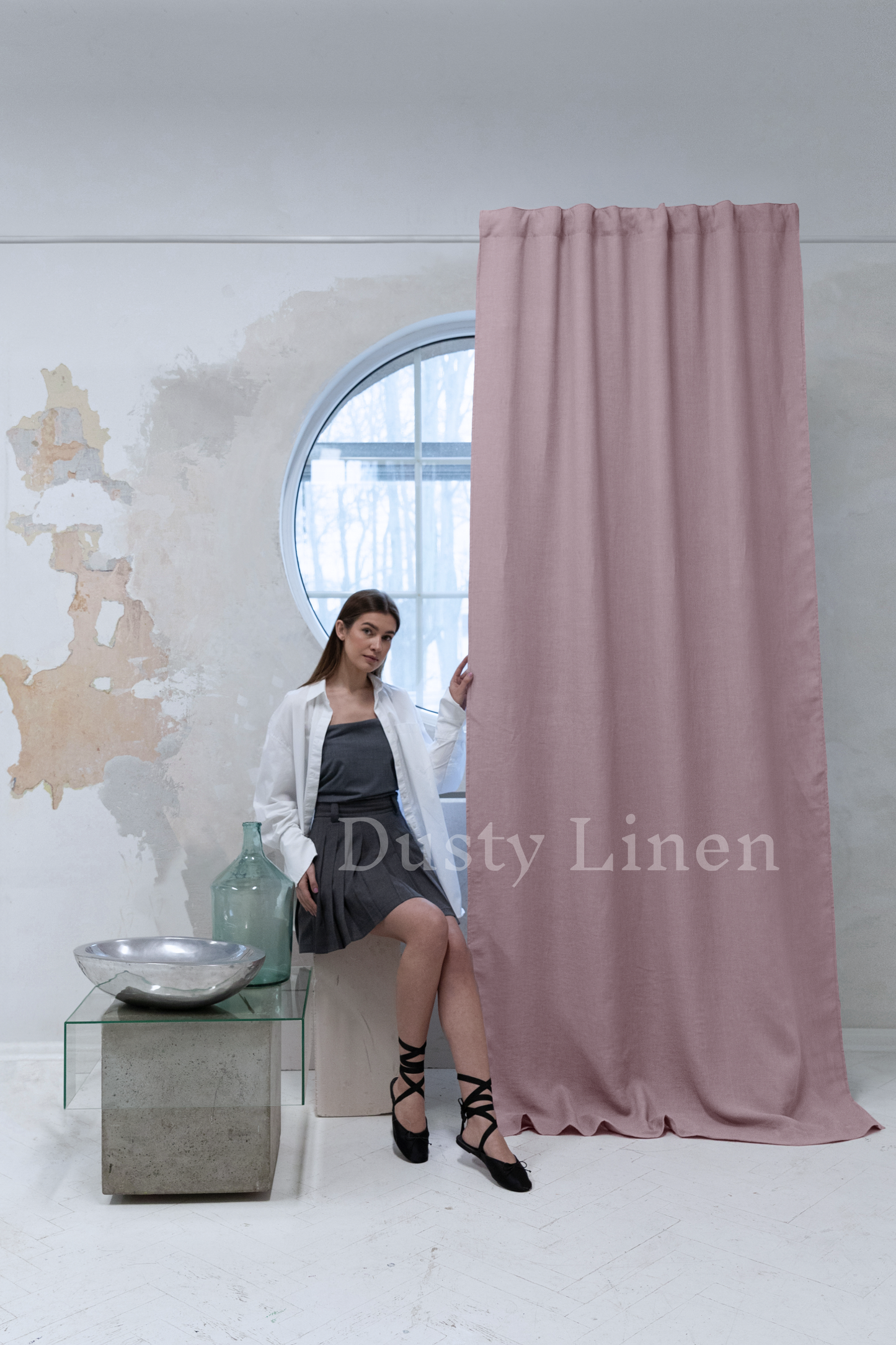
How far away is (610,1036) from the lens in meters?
2.11

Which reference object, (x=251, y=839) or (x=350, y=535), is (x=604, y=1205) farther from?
(x=350, y=535)

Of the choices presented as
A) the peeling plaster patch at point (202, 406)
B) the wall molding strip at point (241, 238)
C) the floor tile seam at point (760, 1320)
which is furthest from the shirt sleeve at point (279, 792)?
the wall molding strip at point (241, 238)

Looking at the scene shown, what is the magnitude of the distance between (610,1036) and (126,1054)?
→ 3.36 ft

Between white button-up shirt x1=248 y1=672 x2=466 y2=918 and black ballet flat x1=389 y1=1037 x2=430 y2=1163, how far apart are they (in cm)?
35

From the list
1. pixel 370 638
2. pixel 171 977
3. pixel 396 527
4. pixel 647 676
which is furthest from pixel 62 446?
pixel 647 676

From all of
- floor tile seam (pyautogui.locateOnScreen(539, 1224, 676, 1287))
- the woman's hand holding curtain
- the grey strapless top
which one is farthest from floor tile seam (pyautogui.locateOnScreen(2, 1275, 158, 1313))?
the woman's hand holding curtain

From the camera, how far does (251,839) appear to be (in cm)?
221

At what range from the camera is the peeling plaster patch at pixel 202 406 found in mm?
2523

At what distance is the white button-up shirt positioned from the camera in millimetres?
2221

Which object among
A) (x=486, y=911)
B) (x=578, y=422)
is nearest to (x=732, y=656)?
(x=578, y=422)

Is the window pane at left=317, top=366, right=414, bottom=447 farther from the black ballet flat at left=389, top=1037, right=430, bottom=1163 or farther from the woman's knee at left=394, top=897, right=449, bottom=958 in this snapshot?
the black ballet flat at left=389, top=1037, right=430, bottom=1163

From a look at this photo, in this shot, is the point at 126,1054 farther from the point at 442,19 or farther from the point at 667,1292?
the point at 442,19

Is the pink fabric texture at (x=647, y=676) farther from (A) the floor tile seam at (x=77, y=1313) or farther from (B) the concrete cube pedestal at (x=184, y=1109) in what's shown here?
(A) the floor tile seam at (x=77, y=1313)

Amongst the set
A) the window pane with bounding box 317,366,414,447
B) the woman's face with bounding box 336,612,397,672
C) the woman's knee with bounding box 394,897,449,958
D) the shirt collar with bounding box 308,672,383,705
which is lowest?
the woman's knee with bounding box 394,897,449,958
